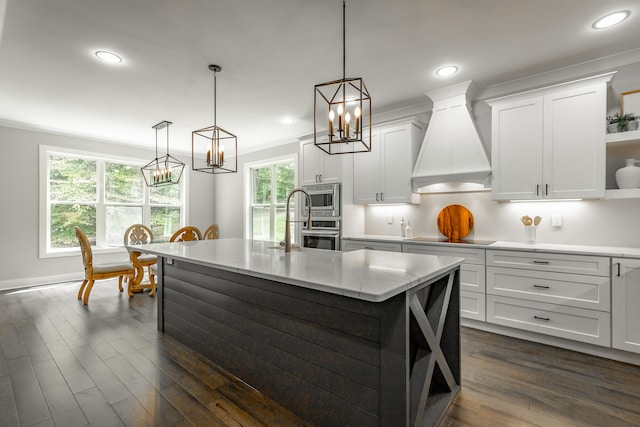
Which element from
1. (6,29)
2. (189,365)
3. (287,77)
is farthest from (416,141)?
(6,29)

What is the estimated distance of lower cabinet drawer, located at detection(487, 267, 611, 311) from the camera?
2.54 metres

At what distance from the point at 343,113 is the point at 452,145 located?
6.71 ft

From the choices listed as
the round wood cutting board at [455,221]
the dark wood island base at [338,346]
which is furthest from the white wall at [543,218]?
the dark wood island base at [338,346]

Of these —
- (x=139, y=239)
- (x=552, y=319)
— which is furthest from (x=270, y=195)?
(x=552, y=319)

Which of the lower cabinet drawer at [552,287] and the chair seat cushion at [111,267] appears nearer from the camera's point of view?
the lower cabinet drawer at [552,287]

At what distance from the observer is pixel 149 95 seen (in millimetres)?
3717

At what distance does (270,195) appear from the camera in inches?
250

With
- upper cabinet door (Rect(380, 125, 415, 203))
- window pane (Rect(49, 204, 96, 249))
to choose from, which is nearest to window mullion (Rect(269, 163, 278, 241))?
upper cabinet door (Rect(380, 125, 415, 203))

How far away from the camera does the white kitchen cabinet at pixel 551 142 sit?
2.72 metres

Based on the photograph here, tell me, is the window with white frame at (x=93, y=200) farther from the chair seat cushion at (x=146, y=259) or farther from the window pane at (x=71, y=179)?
the chair seat cushion at (x=146, y=259)

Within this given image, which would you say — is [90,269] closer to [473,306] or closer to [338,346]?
[338,346]

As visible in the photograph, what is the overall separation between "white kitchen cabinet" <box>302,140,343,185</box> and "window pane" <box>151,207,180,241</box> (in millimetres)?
3577

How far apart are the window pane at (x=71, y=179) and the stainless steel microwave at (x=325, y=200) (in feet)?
13.6

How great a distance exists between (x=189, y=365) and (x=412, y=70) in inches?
131
